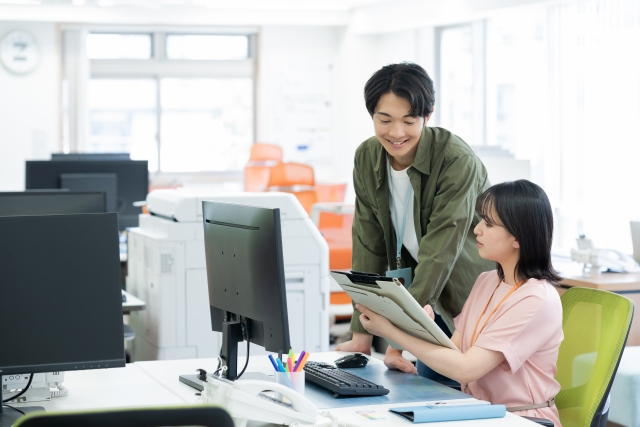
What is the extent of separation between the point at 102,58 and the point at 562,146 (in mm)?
5714

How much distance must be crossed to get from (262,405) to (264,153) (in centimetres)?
756

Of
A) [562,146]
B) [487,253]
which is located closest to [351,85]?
[562,146]

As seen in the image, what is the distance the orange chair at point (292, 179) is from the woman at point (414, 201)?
4.64 metres

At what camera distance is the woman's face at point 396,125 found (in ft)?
7.70

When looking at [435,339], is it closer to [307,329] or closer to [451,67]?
[307,329]

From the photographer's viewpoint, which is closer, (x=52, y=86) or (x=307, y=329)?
(x=307, y=329)

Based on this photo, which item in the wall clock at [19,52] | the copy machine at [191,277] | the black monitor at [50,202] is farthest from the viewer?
the wall clock at [19,52]

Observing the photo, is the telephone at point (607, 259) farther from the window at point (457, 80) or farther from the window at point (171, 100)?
the window at point (171, 100)

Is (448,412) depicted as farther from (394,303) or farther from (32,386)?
(32,386)

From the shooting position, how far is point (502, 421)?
1.83m

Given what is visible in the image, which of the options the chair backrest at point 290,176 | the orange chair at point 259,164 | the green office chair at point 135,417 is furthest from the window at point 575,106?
the green office chair at point 135,417

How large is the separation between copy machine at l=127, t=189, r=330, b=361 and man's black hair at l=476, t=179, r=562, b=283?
141 centimetres

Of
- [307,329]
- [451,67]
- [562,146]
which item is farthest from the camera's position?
[451,67]

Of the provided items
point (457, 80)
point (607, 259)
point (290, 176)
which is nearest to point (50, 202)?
point (607, 259)
